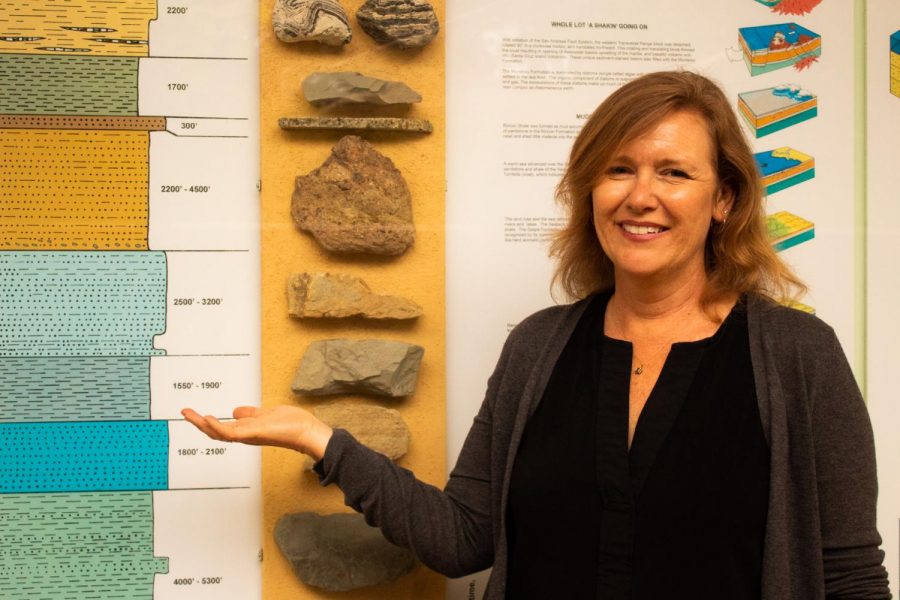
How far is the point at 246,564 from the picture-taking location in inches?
65.3

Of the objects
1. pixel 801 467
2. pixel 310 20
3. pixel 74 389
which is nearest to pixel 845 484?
pixel 801 467

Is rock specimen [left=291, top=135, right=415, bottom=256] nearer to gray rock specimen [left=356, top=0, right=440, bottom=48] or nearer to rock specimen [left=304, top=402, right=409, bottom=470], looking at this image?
gray rock specimen [left=356, top=0, right=440, bottom=48]

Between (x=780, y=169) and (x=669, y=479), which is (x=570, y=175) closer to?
(x=669, y=479)

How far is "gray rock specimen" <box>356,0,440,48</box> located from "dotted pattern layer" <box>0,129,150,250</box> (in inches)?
20.0

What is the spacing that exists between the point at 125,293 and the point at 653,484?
1091 mm

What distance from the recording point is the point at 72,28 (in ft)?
5.38

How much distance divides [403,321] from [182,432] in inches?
19.7

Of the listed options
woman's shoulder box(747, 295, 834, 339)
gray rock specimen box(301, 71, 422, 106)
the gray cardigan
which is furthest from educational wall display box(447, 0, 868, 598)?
woman's shoulder box(747, 295, 834, 339)

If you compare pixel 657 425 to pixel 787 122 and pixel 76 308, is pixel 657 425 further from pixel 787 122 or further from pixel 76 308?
pixel 76 308

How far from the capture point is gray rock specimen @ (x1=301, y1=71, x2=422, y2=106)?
1.60 metres

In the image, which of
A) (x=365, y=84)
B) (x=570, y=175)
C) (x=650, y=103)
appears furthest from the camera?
(x=365, y=84)

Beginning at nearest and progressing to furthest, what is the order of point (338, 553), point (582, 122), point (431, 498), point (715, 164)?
point (715, 164) → point (431, 498) → point (338, 553) → point (582, 122)

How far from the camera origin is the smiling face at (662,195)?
125 cm

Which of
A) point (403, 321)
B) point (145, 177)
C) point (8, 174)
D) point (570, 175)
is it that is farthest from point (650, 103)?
point (8, 174)
